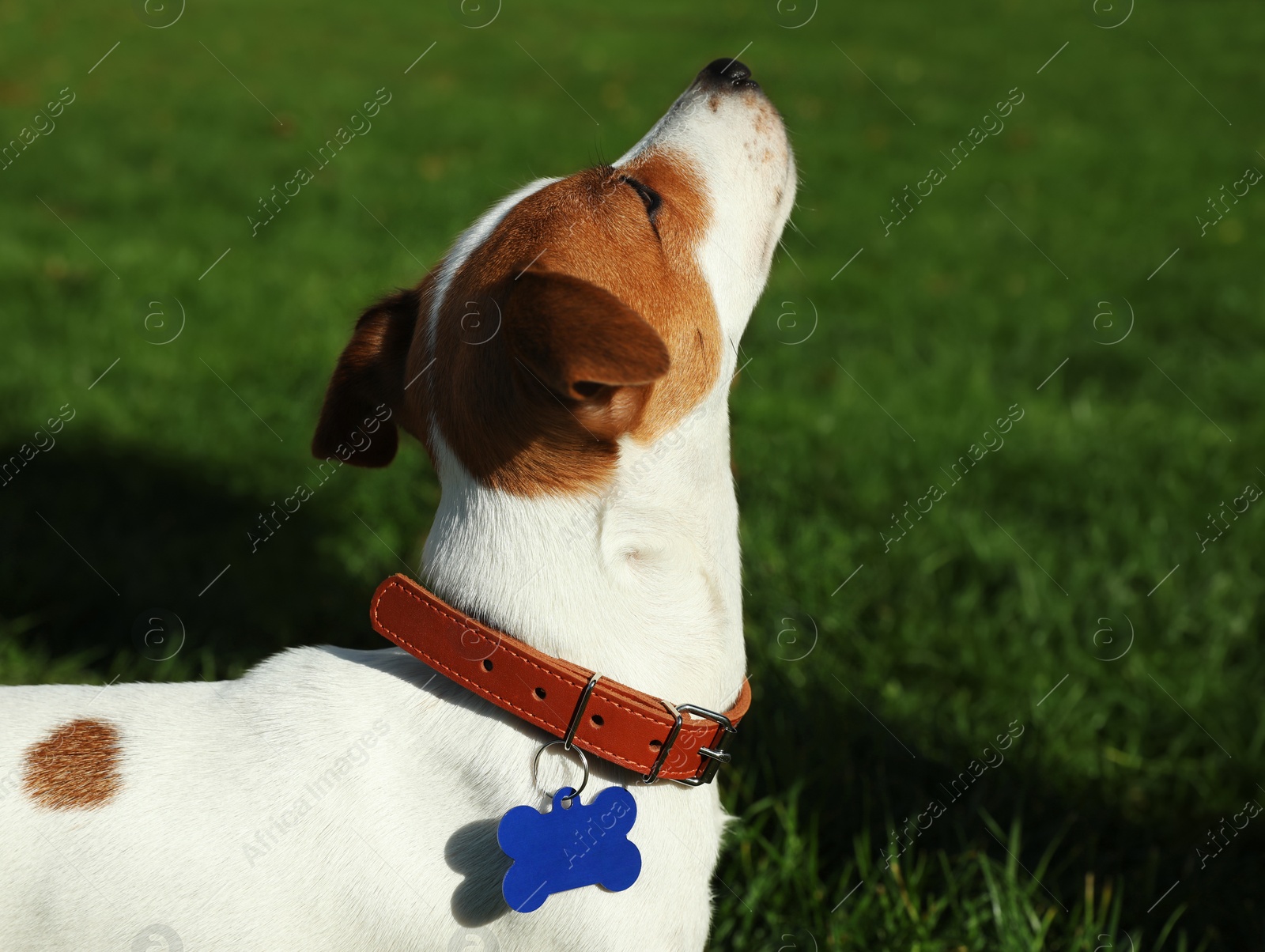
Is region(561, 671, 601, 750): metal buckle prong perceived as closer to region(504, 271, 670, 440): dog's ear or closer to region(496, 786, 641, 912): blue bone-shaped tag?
region(496, 786, 641, 912): blue bone-shaped tag

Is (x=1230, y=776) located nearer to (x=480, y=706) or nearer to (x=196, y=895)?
(x=480, y=706)

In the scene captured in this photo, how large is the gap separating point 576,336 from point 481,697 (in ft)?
2.44

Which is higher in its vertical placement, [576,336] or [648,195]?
[648,195]

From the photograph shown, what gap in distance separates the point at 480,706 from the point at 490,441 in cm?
51

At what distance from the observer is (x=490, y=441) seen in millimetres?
2057

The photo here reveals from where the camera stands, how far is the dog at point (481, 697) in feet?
6.36

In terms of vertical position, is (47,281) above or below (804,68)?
below

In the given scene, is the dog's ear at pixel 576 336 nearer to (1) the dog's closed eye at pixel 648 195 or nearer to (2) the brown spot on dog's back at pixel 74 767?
(1) the dog's closed eye at pixel 648 195

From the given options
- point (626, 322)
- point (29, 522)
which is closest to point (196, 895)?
point (626, 322)

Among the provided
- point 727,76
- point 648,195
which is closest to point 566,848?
point 648,195

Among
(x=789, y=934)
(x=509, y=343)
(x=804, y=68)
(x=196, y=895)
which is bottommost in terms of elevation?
(x=196, y=895)

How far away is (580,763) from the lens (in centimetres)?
203

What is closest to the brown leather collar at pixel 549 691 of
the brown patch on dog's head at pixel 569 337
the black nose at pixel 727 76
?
the brown patch on dog's head at pixel 569 337

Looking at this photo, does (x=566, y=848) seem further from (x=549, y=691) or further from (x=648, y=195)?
(x=648, y=195)
